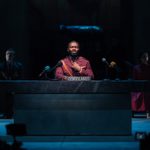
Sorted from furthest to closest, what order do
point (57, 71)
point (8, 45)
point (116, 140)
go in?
point (8, 45) < point (57, 71) < point (116, 140)

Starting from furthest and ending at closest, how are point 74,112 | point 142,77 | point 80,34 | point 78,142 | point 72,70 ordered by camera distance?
point 80,34
point 142,77
point 72,70
point 74,112
point 78,142

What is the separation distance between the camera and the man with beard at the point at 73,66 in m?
9.86

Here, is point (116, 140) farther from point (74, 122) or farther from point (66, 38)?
point (66, 38)

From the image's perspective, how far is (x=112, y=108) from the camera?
936 cm

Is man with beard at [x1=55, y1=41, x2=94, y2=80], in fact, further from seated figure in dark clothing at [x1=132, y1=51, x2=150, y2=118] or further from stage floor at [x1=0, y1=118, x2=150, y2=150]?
seated figure in dark clothing at [x1=132, y1=51, x2=150, y2=118]

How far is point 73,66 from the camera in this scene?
9.98 metres

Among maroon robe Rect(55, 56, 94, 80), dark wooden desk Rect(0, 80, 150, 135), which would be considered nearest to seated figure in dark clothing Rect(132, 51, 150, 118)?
maroon robe Rect(55, 56, 94, 80)

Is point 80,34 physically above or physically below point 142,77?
above

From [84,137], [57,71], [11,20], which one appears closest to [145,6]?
[11,20]

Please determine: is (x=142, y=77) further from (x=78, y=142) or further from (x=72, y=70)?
(x=78, y=142)

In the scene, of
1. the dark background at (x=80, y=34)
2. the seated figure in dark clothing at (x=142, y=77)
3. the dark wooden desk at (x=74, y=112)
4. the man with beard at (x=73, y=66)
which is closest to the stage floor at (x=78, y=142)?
the dark wooden desk at (x=74, y=112)

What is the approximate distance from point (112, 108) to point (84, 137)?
0.66m

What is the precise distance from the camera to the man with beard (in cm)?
986

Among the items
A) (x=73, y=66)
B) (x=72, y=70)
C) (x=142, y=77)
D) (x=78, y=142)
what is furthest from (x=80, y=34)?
(x=78, y=142)
